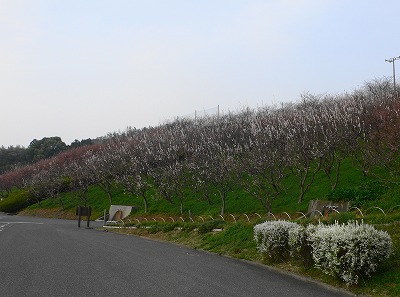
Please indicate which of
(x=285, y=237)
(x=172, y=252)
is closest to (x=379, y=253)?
(x=285, y=237)

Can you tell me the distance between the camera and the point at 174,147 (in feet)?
182

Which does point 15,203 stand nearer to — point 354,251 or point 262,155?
point 262,155

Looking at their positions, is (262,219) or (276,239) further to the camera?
(262,219)

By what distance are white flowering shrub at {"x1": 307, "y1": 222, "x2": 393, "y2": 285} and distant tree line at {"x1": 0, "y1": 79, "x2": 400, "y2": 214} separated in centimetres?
1724

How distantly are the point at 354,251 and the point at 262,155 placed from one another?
22.9 metres

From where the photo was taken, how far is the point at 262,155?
32.1 metres

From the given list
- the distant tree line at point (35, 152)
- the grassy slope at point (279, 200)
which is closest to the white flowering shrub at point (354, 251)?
the grassy slope at point (279, 200)

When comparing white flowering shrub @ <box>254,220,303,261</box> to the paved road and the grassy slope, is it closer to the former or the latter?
the paved road

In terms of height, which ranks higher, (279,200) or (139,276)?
(139,276)

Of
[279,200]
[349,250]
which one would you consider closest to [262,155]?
[279,200]

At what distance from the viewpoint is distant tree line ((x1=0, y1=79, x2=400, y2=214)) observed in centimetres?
3125

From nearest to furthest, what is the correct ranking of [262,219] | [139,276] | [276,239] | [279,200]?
[139,276] < [276,239] < [262,219] < [279,200]

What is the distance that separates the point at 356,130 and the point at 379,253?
2566cm

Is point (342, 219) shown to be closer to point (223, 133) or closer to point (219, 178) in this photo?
point (219, 178)
